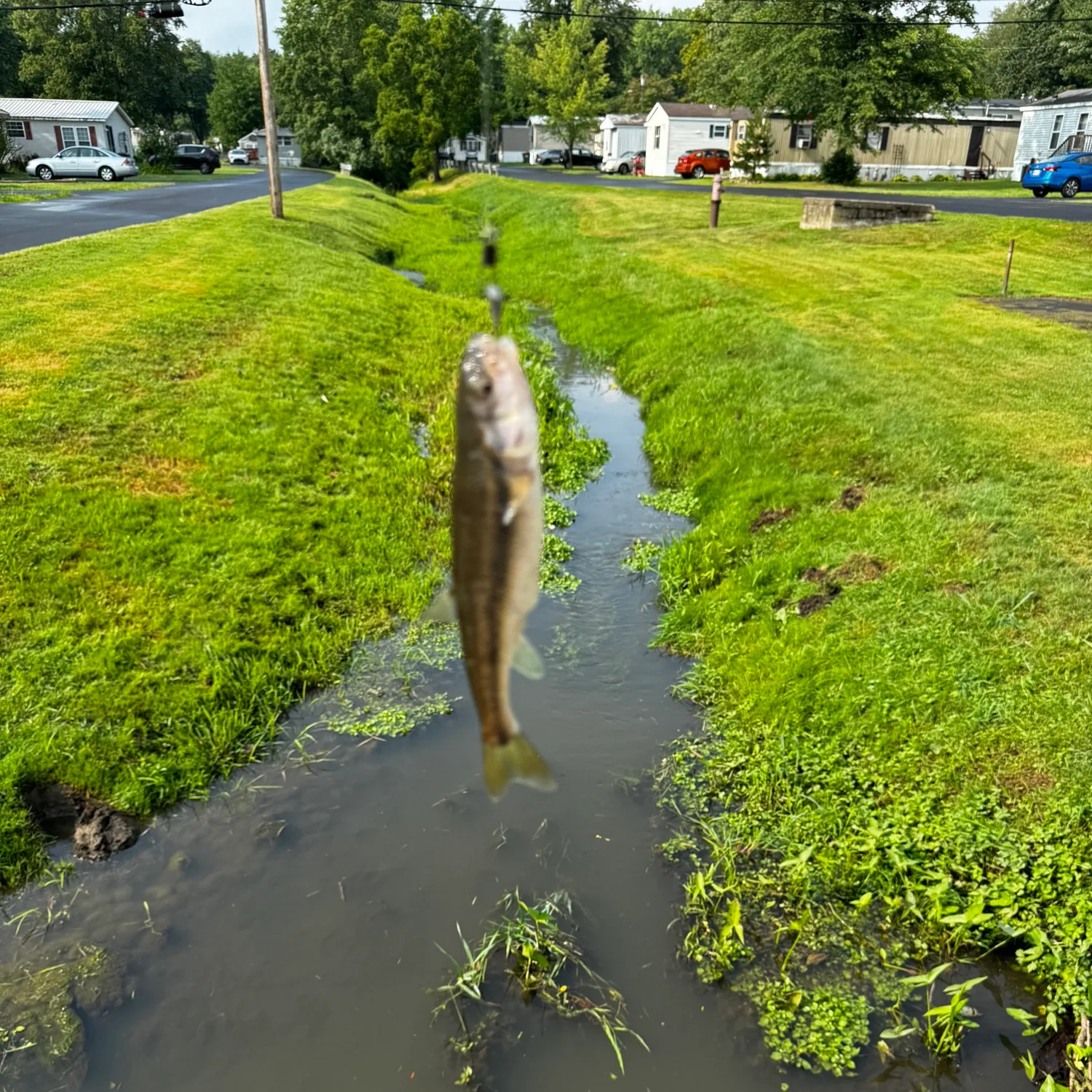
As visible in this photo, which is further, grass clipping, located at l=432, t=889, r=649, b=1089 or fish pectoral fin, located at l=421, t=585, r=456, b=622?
grass clipping, located at l=432, t=889, r=649, b=1089

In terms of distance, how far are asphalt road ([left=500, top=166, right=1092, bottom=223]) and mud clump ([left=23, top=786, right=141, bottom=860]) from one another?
81.8 ft

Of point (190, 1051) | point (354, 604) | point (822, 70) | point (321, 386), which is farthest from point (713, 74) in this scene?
point (190, 1051)

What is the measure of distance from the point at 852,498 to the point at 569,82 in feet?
227

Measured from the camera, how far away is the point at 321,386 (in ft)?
38.2

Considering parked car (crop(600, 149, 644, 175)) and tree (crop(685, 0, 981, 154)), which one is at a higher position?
tree (crop(685, 0, 981, 154))

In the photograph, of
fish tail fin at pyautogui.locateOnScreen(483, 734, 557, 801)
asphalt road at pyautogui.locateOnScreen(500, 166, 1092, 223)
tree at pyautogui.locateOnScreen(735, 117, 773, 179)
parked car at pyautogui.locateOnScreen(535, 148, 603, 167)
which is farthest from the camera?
parked car at pyautogui.locateOnScreen(535, 148, 603, 167)

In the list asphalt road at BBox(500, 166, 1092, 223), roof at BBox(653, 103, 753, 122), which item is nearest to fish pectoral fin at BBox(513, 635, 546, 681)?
asphalt road at BBox(500, 166, 1092, 223)

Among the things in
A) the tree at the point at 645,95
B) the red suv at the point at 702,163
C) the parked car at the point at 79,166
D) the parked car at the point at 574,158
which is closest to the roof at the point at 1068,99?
the red suv at the point at 702,163

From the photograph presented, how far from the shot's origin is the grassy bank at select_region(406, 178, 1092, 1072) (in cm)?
485

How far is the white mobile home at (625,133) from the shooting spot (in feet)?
211

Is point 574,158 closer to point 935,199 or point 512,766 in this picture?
point 935,199

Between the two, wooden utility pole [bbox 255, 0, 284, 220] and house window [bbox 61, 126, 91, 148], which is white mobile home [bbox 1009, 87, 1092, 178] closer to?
wooden utility pole [bbox 255, 0, 284, 220]

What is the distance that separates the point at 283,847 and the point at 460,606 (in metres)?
4.69

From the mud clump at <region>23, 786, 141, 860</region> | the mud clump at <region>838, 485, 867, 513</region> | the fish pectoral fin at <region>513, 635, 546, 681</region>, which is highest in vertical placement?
the fish pectoral fin at <region>513, 635, 546, 681</region>
